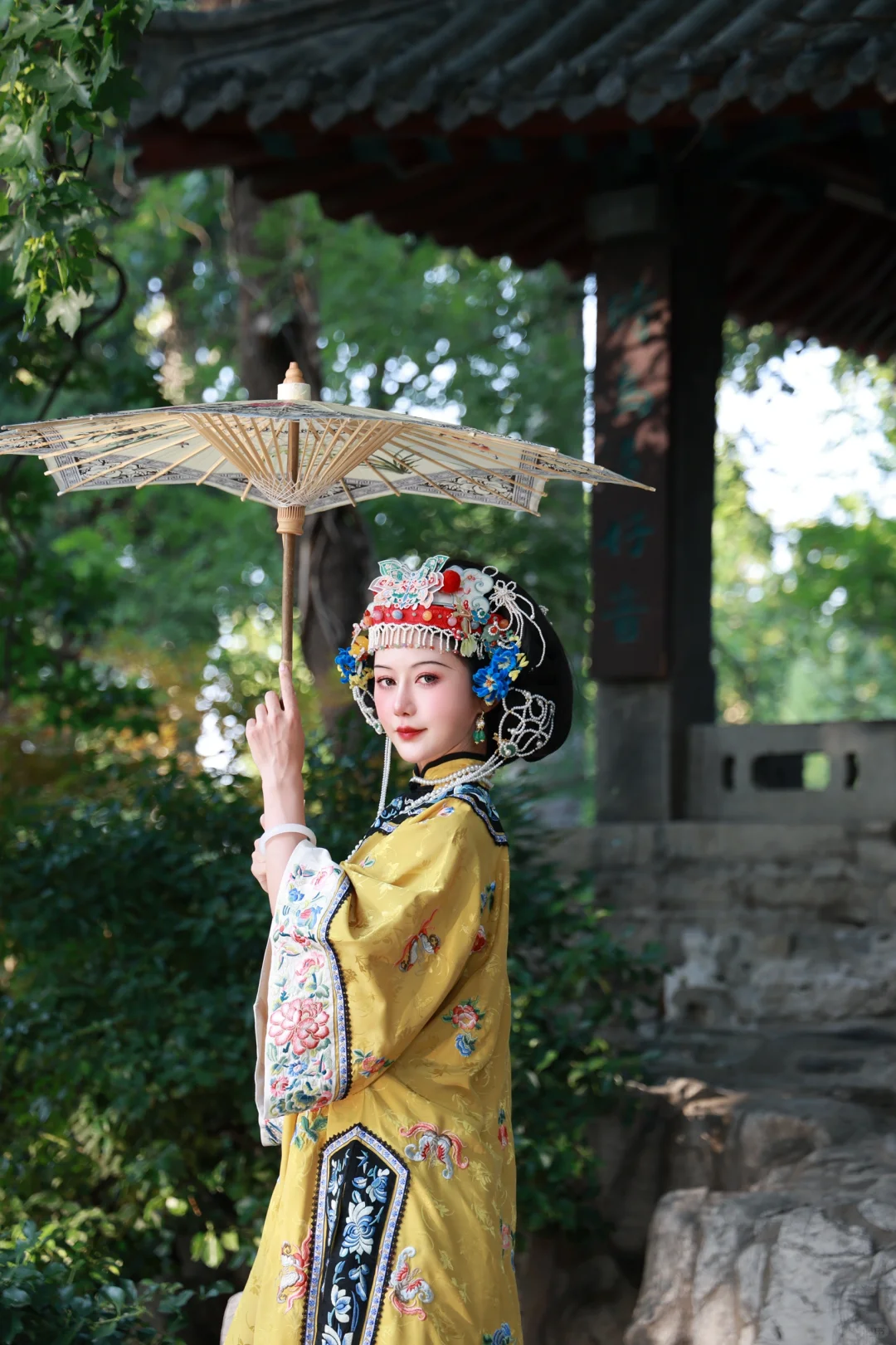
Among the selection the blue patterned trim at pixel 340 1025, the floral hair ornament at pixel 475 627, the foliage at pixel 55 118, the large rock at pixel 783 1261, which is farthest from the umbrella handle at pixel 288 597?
the large rock at pixel 783 1261

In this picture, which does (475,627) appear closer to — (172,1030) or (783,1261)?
(783,1261)

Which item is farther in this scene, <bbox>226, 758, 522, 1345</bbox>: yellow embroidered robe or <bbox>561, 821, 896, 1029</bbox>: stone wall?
<bbox>561, 821, 896, 1029</bbox>: stone wall

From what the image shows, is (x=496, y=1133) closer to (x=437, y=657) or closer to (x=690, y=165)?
(x=437, y=657)

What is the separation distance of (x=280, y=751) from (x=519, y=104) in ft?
10.4

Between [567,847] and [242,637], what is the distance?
32.2ft

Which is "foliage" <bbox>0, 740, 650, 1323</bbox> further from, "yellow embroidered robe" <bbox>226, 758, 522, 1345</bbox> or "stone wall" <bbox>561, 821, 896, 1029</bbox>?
"yellow embroidered robe" <bbox>226, 758, 522, 1345</bbox>

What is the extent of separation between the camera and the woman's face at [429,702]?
2.62m

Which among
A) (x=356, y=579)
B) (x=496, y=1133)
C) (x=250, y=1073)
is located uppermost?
(x=356, y=579)

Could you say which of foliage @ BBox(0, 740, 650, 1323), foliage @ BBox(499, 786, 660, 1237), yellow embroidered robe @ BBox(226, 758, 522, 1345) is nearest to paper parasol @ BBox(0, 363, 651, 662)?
yellow embroidered robe @ BBox(226, 758, 522, 1345)

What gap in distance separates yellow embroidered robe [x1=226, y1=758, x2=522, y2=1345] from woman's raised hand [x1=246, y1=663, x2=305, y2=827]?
8cm

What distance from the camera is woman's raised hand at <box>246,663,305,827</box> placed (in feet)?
8.29

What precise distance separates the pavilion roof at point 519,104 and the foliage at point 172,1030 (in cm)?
226

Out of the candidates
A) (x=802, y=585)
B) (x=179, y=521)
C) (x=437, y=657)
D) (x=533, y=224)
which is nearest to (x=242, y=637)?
(x=179, y=521)

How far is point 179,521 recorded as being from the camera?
11.6m
